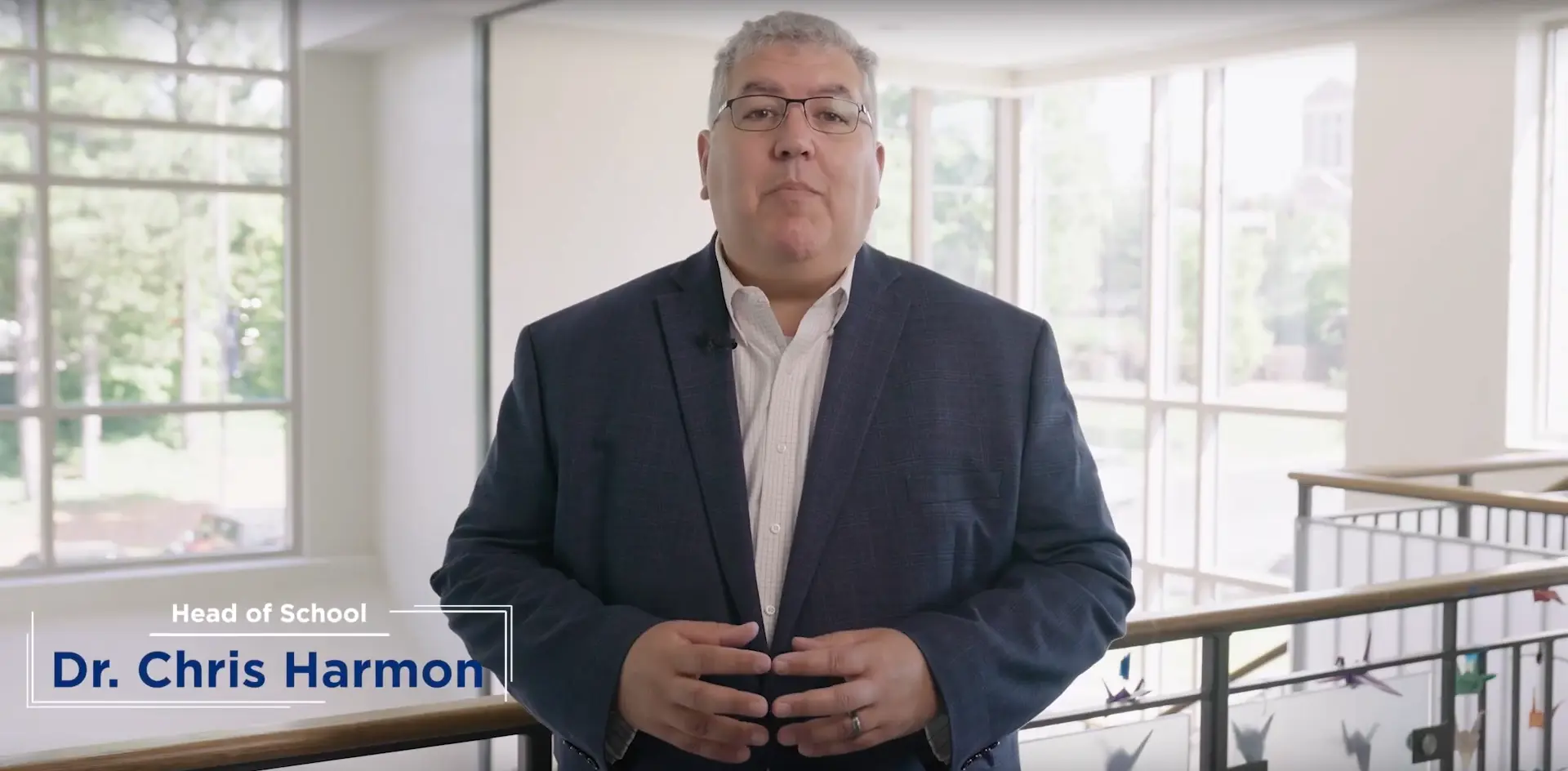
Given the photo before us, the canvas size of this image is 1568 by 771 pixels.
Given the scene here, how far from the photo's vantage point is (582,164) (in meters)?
7.60

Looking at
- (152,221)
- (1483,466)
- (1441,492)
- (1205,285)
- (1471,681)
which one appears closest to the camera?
(1471,681)

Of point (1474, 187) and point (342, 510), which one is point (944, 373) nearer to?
point (1474, 187)

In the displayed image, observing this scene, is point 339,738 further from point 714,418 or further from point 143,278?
point 143,278

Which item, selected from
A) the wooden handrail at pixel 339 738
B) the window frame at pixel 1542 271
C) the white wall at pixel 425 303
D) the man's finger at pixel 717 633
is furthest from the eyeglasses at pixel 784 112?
the window frame at pixel 1542 271

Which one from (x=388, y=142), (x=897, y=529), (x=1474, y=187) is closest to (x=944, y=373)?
(x=897, y=529)

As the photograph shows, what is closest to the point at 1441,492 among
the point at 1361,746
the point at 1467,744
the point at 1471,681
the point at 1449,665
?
the point at 1467,744

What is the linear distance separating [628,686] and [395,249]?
785cm

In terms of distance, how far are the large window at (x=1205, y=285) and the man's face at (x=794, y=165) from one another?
7.47m

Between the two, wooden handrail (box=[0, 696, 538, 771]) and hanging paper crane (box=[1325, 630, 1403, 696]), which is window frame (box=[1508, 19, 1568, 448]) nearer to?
hanging paper crane (box=[1325, 630, 1403, 696])

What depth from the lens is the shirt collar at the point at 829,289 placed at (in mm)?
1312

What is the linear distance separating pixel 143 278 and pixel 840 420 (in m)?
8.40

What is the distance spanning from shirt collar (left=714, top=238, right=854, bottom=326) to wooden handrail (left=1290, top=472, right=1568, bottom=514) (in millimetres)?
4067

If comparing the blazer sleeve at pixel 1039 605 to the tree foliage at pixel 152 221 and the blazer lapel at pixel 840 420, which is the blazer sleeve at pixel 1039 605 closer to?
the blazer lapel at pixel 840 420

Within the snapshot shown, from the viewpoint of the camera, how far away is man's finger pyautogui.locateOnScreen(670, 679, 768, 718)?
3.59ft
